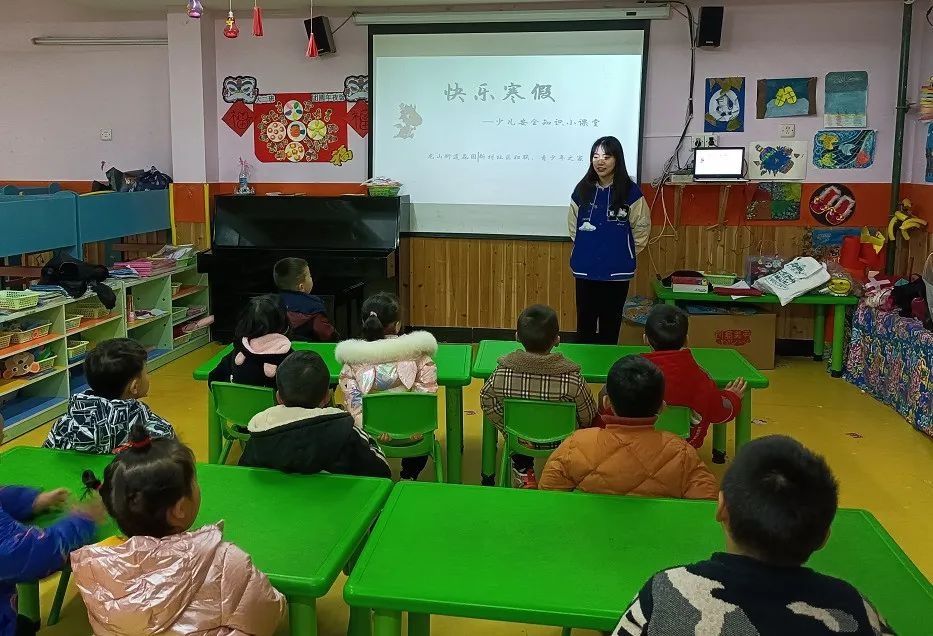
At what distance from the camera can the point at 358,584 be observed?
1.57 meters

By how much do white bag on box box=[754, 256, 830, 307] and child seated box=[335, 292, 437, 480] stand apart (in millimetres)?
3266

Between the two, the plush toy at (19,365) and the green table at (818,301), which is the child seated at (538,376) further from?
the green table at (818,301)

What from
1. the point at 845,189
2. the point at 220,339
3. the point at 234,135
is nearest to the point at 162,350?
the point at 220,339

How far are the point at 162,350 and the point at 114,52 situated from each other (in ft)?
9.06

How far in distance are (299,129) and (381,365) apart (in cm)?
387

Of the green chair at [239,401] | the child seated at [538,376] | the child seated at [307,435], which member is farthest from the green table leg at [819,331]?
the child seated at [307,435]

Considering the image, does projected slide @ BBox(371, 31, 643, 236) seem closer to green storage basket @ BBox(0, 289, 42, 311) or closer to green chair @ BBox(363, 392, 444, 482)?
green storage basket @ BBox(0, 289, 42, 311)

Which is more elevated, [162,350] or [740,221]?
[740,221]

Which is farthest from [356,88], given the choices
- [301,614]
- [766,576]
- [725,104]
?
[766,576]

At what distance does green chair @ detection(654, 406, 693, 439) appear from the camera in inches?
116

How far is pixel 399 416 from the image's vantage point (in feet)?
10.1

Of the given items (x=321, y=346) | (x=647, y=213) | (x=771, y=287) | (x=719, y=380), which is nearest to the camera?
(x=719, y=380)

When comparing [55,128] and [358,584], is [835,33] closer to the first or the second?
[358,584]

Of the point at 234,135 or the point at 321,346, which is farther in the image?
the point at 234,135
